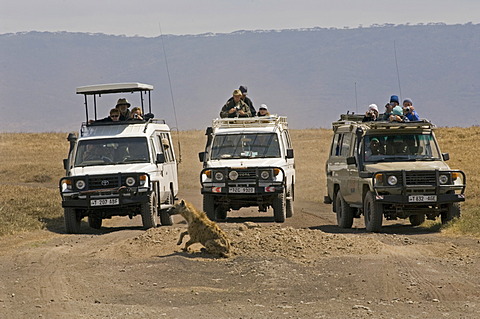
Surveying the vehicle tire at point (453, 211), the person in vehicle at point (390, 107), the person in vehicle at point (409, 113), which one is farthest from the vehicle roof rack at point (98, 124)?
the vehicle tire at point (453, 211)

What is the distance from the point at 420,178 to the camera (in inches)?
681

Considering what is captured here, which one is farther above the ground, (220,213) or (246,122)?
Result: (246,122)

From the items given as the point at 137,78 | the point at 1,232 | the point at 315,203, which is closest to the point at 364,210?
the point at 1,232

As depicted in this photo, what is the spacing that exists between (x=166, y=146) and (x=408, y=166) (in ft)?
18.3

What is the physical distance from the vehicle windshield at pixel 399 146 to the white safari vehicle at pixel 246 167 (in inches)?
90.1

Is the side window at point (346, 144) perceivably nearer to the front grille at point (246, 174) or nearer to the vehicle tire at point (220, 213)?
the front grille at point (246, 174)

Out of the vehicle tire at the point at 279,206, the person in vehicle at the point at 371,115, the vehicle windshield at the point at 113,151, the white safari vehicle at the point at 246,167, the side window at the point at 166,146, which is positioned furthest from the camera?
the side window at the point at 166,146

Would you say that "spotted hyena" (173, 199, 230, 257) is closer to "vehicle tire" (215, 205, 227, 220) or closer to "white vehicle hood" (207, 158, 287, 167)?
"white vehicle hood" (207, 158, 287, 167)

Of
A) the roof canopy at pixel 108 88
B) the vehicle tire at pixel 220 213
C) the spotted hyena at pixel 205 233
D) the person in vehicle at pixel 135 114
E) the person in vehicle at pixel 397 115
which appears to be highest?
the roof canopy at pixel 108 88

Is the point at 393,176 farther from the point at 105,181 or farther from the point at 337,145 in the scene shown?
the point at 105,181

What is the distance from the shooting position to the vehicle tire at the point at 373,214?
1742 cm

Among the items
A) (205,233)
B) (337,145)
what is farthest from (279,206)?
(205,233)

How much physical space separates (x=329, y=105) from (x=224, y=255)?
147 m

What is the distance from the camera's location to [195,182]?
37281 millimetres
